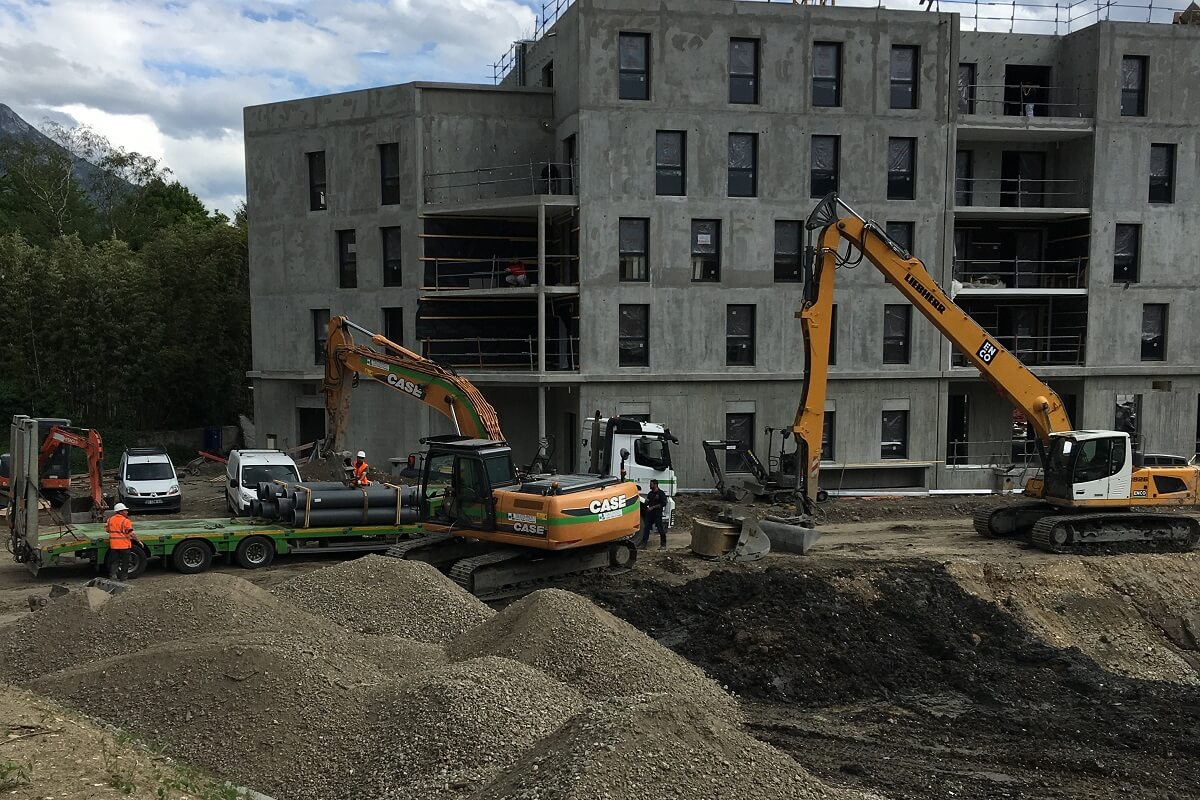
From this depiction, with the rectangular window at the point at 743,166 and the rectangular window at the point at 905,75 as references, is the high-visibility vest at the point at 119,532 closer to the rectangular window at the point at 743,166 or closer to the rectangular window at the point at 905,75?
the rectangular window at the point at 743,166

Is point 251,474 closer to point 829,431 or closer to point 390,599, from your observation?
point 390,599

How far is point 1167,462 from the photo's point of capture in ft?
75.2

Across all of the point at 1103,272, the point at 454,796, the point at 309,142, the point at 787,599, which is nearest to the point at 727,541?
the point at 787,599

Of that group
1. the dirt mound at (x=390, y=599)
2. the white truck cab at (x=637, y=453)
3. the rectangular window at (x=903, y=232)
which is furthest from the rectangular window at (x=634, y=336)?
the dirt mound at (x=390, y=599)

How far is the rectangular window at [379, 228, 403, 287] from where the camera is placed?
102 ft

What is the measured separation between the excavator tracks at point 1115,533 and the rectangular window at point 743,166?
13332 mm

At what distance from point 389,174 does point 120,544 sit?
1667 centimetres

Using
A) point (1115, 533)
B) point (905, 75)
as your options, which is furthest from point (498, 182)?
point (1115, 533)

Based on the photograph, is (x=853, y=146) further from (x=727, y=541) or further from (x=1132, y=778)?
(x=1132, y=778)

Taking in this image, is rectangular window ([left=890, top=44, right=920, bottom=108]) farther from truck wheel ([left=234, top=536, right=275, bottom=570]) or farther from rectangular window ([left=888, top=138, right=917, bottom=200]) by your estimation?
truck wheel ([left=234, top=536, right=275, bottom=570])

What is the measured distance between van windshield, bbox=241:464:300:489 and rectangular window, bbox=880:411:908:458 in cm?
1789

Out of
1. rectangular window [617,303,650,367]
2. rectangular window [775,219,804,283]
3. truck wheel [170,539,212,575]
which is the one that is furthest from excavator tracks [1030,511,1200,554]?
truck wheel [170,539,212,575]

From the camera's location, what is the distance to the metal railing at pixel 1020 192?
31.5 meters

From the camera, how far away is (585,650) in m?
12.8
